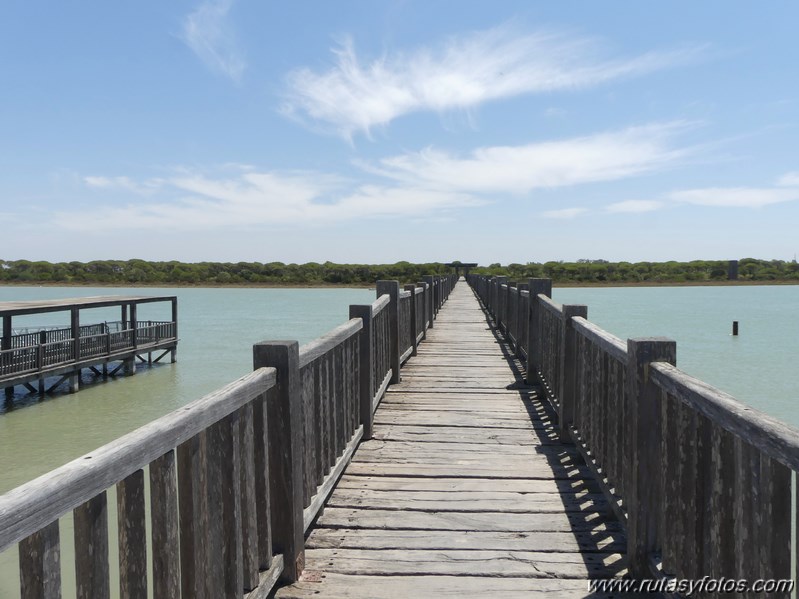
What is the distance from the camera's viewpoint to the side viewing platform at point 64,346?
66.7 feet

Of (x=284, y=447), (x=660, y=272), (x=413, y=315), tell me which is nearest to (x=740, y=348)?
(x=413, y=315)

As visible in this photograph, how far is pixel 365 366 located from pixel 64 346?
70.9 ft

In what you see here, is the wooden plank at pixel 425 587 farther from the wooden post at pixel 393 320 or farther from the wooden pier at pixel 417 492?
the wooden post at pixel 393 320

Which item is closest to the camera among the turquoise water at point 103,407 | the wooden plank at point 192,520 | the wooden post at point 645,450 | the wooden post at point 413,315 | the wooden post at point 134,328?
the wooden plank at point 192,520

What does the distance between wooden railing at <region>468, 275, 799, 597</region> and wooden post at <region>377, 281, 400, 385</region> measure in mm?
3015

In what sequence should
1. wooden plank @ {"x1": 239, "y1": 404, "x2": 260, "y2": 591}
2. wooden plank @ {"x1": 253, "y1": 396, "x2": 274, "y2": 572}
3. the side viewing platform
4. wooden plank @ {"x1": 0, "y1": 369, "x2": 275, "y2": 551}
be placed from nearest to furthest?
1. wooden plank @ {"x1": 0, "y1": 369, "x2": 275, "y2": 551}
2. wooden plank @ {"x1": 239, "y1": 404, "x2": 260, "y2": 591}
3. wooden plank @ {"x1": 253, "y1": 396, "x2": 274, "y2": 572}
4. the side viewing platform

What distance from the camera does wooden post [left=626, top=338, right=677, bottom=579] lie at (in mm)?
3004

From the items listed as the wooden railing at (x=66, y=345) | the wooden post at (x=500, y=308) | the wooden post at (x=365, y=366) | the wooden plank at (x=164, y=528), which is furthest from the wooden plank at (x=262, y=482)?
the wooden railing at (x=66, y=345)

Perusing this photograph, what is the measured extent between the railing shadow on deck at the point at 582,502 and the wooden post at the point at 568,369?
0.23 meters

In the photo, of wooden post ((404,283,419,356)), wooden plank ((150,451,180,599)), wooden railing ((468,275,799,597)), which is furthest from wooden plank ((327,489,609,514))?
wooden post ((404,283,419,356))

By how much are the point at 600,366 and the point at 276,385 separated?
2.28 m

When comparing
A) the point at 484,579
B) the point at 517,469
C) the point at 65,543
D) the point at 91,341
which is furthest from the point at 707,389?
the point at 91,341

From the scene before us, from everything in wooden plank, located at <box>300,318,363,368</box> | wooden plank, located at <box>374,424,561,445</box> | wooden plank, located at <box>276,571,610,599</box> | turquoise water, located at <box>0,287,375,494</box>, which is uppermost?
wooden plank, located at <box>300,318,363,368</box>

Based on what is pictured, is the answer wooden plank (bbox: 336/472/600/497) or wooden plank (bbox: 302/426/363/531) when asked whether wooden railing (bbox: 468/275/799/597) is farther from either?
wooden plank (bbox: 302/426/363/531)
